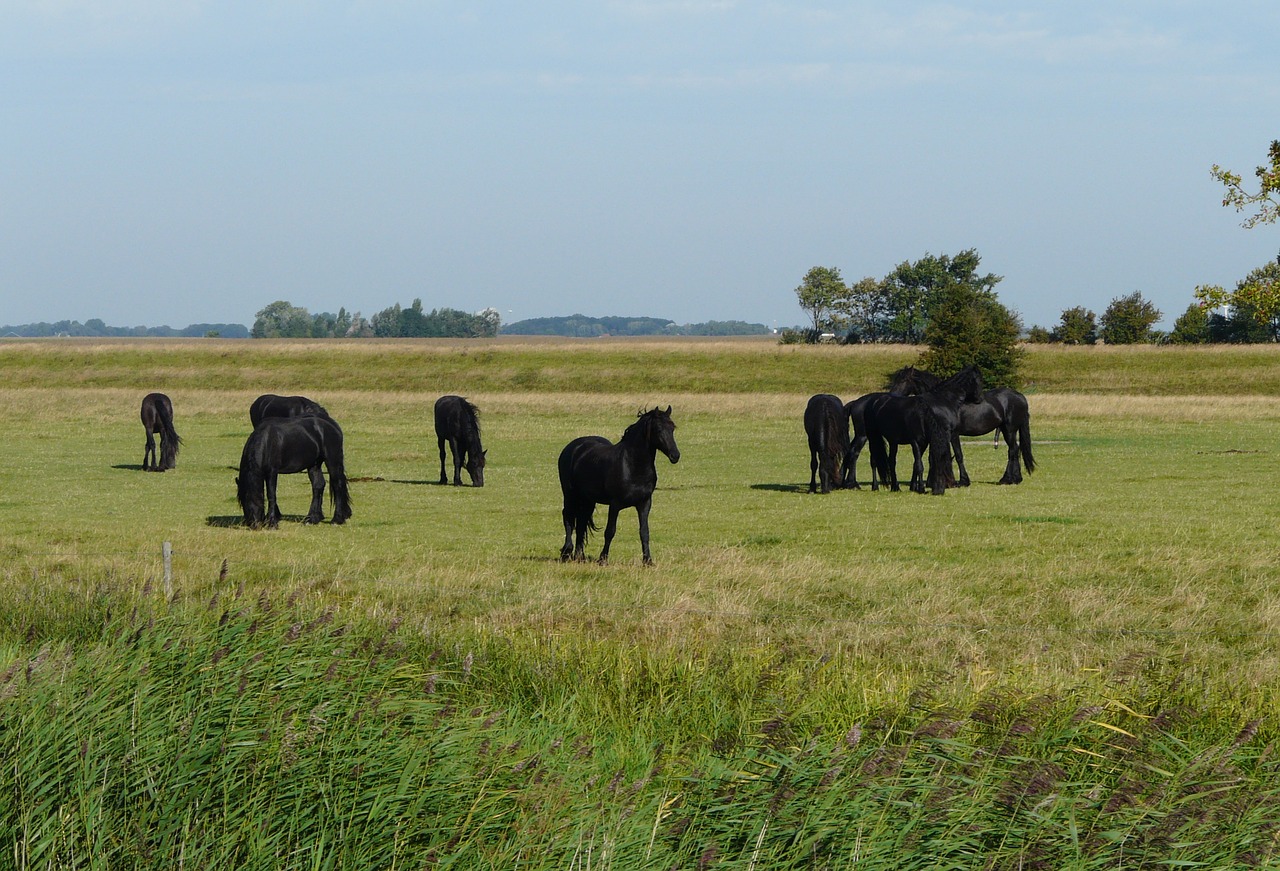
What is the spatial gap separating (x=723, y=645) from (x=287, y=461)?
11.9 meters

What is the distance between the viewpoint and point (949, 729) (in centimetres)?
725

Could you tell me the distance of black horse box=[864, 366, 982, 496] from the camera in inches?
1000

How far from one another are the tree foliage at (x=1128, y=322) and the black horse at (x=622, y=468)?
89.9m

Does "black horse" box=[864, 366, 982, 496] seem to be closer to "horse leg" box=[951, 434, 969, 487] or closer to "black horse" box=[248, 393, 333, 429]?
"horse leg" box=[951, 434, 969, 487]

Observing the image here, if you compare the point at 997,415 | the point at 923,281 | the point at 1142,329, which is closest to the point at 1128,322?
the point at 1142,329

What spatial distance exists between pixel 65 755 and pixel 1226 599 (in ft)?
38.5

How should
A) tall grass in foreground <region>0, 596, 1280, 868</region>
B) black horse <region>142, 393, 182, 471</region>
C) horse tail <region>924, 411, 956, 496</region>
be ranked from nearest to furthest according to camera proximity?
tall grass in foreground <region>0, 596, 1280, 868</region> → horse tail <region>924, 411, 956, 496</region> → black horse <region>142, 393, 182, 471</region>

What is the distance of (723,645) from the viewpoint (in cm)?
1059

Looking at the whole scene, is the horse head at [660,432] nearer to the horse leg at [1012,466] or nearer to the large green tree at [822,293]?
the horse leg at [1012,466]

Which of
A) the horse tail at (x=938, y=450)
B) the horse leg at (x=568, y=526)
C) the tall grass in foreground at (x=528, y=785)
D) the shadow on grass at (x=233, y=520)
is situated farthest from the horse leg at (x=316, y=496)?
the tall grass in foreground at (x=528, y=785)

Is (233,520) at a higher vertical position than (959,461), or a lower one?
lower

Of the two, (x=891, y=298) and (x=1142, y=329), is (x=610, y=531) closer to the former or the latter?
(x=1142, y=329)

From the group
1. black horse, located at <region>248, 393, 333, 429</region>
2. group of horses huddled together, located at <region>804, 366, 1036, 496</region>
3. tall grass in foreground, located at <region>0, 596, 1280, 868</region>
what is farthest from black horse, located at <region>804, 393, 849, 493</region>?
tall grass in foreground, located at <region>0, 596, 1280, 868</region>

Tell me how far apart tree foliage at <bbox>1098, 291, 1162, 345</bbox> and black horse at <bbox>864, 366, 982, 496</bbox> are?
7769cm
